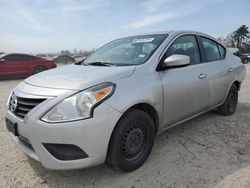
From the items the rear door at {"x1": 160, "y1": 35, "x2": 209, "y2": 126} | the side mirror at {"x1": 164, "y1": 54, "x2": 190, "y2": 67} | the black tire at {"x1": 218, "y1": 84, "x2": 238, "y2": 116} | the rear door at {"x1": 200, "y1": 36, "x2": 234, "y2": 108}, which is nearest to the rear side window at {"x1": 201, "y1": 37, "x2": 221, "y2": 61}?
the rear door at {"x1": 200, "y1": 36, "x2": 234, "y2": 108}

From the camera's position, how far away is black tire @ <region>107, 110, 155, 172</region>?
7.23 feet

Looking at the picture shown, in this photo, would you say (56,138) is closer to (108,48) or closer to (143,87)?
(143,87)

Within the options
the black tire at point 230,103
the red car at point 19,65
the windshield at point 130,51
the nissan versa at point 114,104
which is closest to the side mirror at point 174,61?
the nissan versa at point 114,104

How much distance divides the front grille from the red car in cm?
903

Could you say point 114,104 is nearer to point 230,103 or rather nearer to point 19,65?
point 230,103

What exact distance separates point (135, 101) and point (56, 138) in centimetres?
85

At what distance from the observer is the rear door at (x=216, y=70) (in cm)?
351

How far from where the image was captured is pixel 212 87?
3486 mm

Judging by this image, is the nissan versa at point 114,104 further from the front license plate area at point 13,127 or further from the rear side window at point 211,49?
the rear side window at point 211,49

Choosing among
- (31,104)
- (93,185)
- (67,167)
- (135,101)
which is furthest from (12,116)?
(135,101)

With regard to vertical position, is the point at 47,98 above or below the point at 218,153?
above

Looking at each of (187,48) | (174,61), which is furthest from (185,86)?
(187,48)

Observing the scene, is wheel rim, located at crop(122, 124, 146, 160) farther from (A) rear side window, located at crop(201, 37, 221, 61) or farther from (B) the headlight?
(A) rear side window, located at crop(201, 37, 221, 61)

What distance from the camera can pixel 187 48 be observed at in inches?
130
